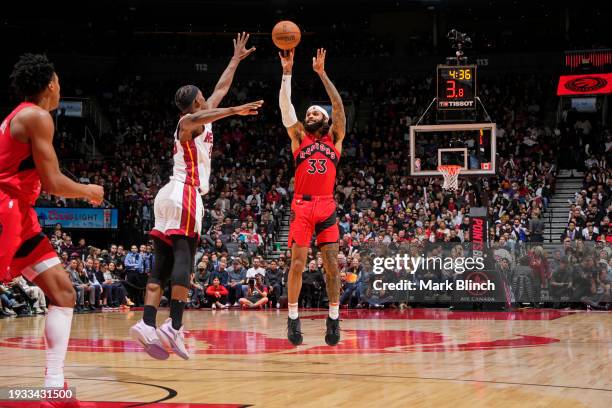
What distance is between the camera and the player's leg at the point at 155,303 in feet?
20.6

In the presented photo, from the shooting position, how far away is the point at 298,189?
8.20 m

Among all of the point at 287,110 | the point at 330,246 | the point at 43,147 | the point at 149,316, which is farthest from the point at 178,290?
the point at 287,110

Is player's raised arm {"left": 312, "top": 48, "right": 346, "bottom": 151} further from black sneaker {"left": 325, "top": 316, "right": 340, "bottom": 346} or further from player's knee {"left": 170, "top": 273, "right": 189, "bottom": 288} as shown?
player's knee {"left": 170, "top": 273, "right": 189, "bottom": 288}

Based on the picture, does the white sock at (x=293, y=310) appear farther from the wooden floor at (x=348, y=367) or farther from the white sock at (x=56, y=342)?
the white sock at (x=56, y=342)

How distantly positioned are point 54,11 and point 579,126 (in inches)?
781

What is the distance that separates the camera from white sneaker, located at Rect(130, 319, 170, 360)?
6.25m

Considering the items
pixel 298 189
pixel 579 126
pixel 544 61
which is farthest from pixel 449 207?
pixel 298 189

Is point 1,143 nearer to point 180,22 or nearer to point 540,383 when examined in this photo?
point 540,383

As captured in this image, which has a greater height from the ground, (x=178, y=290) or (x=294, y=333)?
(x=178, y=290)

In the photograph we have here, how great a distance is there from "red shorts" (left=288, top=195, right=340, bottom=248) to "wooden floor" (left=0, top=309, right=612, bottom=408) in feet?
→ 3.73

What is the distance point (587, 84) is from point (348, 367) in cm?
2435

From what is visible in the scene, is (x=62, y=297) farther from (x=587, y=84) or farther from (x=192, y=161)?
(x=587, y=84)

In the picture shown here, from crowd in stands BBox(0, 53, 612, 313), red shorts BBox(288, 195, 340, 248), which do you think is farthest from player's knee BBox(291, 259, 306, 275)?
crowd in stands BBox(0, 53, 612, 313)

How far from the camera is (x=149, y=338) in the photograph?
6.29m
